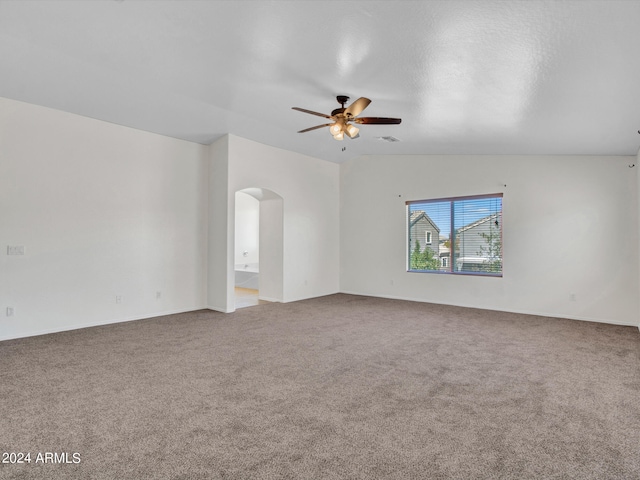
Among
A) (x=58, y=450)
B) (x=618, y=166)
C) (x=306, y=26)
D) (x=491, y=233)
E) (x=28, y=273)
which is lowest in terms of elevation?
(x=58, y=450)

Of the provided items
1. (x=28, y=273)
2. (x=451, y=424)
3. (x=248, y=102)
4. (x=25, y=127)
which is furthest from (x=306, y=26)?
(x=28, y=273)

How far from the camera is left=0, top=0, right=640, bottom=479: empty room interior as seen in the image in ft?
7.49

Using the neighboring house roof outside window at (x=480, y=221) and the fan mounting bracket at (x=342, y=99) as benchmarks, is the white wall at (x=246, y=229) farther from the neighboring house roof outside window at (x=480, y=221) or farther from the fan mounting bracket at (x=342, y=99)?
the fan mounting bracket at (x=342, y=99)

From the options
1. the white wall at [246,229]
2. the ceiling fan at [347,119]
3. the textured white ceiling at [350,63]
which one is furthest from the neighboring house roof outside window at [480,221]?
the white wall at [246,229]

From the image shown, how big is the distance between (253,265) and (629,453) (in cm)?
972

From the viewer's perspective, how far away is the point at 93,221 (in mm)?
5152

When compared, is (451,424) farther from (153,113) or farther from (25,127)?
(25,127)

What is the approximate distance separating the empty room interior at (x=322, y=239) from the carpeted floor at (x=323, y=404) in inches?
1.0

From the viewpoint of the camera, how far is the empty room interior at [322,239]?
7.49ft

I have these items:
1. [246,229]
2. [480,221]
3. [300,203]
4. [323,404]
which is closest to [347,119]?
[323,404]

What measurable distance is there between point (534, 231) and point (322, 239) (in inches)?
159

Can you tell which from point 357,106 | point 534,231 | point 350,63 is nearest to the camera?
point 350,63

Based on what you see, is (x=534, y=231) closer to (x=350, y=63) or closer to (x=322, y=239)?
(x=322, y=239)

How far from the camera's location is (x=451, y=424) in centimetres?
243
